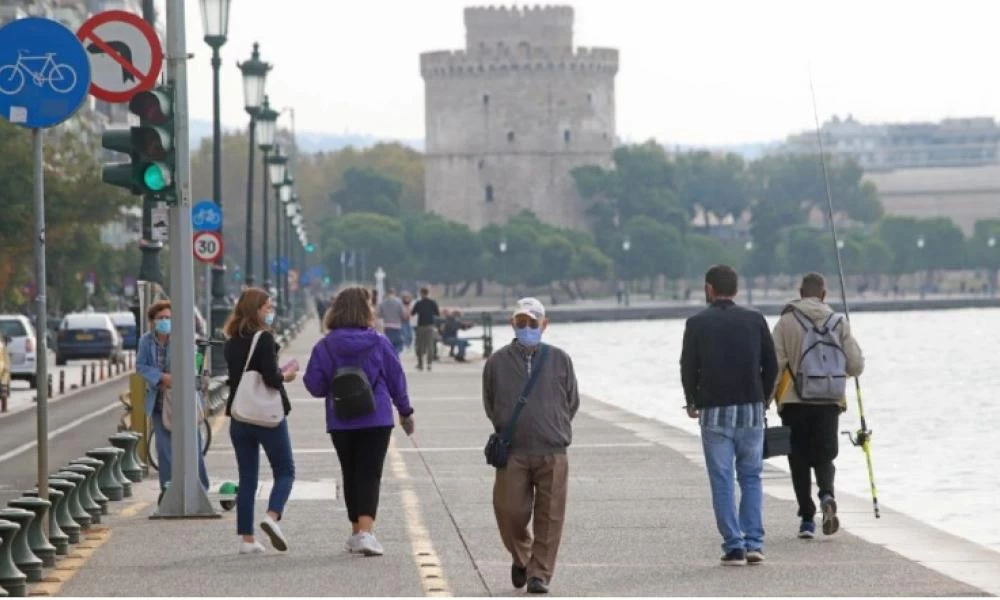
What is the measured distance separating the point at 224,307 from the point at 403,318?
6022 mm

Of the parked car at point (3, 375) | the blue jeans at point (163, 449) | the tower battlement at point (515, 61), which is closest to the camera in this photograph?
the blue jeans at point (163, 449)

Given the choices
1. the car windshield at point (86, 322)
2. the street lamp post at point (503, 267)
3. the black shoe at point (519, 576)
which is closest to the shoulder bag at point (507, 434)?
the black shoe at point (519, 576)

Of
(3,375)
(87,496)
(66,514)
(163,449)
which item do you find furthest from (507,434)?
(3,375)

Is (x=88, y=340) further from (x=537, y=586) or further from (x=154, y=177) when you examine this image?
(x=537, y=586)

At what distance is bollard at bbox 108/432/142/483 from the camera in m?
18.6

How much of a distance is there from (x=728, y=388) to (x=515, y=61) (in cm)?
15065

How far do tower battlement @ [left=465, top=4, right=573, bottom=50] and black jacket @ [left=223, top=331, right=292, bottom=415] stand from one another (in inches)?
5911

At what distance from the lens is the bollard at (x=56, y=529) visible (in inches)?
534

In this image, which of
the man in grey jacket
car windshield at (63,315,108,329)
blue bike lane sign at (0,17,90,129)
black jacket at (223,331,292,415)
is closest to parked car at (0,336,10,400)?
black jacket at (223,331,292,415)

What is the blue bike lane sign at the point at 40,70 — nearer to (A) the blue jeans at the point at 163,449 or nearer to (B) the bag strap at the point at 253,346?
(B) the bag strap at the point at 253,346

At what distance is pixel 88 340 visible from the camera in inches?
2235

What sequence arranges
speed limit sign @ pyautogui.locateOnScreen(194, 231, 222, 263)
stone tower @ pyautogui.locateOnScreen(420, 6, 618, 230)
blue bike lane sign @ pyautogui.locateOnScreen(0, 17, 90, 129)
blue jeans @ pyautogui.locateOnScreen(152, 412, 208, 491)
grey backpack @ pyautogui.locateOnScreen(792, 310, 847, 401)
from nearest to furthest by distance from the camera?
blue bike lane sign @ pyautogui.locateOnScreen(0, 17, 90, 129), grey backpack @ pyautogui.locateOnScreen(792, 310, 847, 401), blue jeans @ pyautogui.locateOnScreen(152, 412, 208, 491), speed limit sign @ pyautogui.locateOnScreen(194, 231, 222, 263), stone tower @ pyautogui.locateOnScreen(420, 6, 618, 230)

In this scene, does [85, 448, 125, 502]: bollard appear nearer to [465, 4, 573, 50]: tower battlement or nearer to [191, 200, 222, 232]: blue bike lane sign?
[191, 200, 222, 232]: blue bike lane sign

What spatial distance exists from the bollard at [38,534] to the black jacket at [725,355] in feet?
10.8
